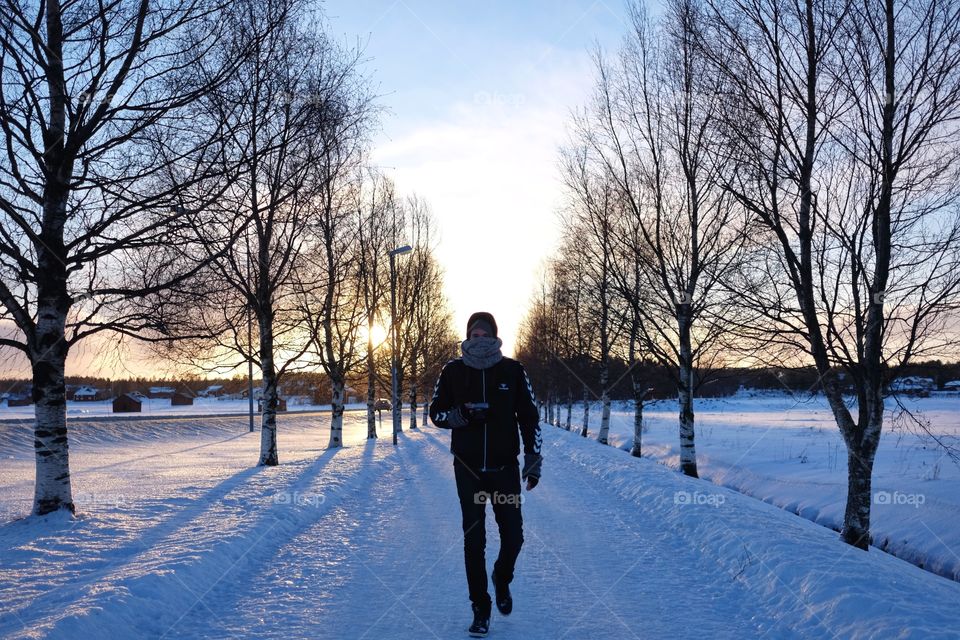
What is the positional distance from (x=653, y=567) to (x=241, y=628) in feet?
12.6

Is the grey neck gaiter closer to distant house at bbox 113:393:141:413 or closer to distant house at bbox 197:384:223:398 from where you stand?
distant house at bbox 113:393:141:413

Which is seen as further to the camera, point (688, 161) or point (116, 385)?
point (116, 385)

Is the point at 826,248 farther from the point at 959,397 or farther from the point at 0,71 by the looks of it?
the point at 959,397

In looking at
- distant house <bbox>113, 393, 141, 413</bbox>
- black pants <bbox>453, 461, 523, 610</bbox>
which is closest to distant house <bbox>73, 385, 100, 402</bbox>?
distant house <bbox>113, 393, 141, 413</bbox>

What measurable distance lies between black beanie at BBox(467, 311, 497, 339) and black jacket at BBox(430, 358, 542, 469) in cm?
25

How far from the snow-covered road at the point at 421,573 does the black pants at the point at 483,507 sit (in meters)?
0.50

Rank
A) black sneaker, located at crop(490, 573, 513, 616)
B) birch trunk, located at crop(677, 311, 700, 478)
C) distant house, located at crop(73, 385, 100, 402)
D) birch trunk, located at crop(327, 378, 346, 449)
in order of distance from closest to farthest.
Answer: black sneaker, located at crop(490, 573, 513, 616) → birch trunk, located at crop(677, 311, 700, 478) → birch trunk, located at crop(327, 378, 346, 449) → distant house, located at crop(73, 385, 100, 402)

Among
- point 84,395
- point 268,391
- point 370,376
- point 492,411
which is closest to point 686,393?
point 268,391

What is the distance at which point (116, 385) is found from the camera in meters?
144

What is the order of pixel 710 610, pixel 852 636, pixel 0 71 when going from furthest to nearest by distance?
pixel 0 71 → pixel 710 610 → pixel 852 636

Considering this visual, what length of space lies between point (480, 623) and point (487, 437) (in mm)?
1254

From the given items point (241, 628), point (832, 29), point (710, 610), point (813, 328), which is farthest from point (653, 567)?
point (832, 29)

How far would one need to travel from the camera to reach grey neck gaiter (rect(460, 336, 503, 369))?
14.8 ft

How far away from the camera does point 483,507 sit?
14.6 feet
